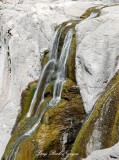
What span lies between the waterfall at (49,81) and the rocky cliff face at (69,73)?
0.54m

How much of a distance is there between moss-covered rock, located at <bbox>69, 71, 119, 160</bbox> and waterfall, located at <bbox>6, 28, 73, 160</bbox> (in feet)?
12.1

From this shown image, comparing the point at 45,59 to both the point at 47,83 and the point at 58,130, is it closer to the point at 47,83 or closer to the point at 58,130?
the point at 47,83

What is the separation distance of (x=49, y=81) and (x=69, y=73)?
133cm

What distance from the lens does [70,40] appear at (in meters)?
17.3

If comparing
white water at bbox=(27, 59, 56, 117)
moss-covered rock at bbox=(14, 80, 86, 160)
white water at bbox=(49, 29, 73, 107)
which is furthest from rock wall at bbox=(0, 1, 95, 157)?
moss-covered rock at bbox=(14, 80, 86, 160)

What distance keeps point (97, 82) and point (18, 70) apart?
7.44 m

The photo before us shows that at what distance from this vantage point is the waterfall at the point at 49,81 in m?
14.8

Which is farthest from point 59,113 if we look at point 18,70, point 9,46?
point 9,46

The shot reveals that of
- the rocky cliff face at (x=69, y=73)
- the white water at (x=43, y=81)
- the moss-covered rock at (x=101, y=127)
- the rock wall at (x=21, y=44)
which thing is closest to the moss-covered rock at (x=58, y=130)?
the rocky cliff face at (x=69, y=73)

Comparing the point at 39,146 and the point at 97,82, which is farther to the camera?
the point at 97,82

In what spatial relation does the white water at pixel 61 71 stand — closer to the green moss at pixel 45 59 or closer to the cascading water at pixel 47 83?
the cascading water at pixel 47 83

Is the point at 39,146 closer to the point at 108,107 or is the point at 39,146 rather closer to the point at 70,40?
the point at 108,107

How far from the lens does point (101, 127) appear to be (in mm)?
10727

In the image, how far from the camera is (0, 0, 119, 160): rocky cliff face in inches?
433
